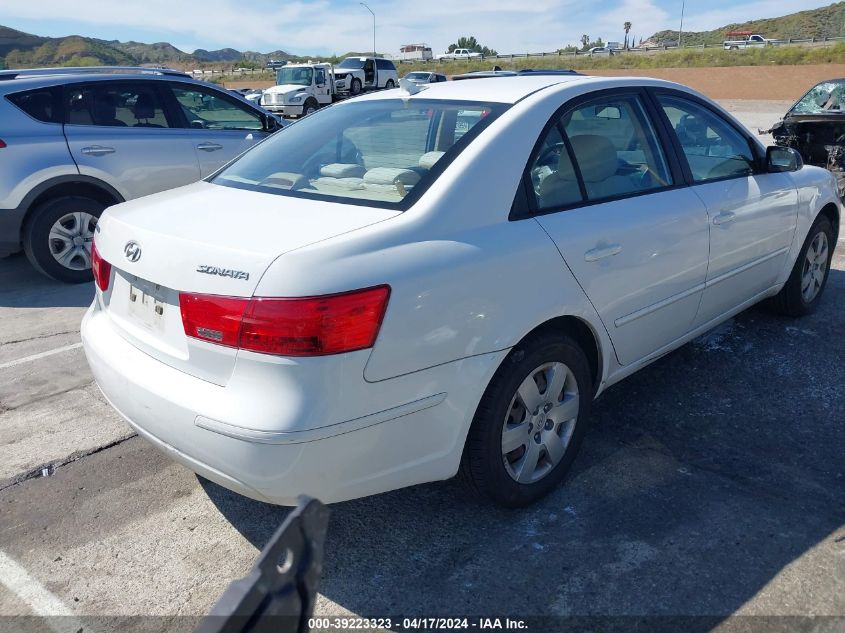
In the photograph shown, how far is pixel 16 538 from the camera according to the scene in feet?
9.53

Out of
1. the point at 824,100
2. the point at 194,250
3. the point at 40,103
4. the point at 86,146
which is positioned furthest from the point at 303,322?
the point at 824,100

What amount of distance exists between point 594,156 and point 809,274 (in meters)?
2.76

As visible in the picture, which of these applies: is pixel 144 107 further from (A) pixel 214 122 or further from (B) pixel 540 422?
(B) pixel 540 422

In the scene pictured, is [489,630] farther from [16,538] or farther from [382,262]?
[16,538]

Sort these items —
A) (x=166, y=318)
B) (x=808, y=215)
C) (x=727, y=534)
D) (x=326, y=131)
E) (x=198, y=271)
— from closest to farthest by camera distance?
(x=198, y=271), (x=166, y=318), (x=727, y=534), (x=326, y=131), (x=808, y=215)

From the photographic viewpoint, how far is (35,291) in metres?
6.30

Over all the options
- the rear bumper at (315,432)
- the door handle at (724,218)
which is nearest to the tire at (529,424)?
the rear bumper at (315,432)

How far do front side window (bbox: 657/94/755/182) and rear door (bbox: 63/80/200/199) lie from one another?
4.79 metres

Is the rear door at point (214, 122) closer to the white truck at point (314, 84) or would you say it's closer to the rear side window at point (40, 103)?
the rear side window at point (40, 103)

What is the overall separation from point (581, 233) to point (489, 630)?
1.57 metres

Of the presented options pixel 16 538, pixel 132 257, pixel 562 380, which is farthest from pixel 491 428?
pixel 16 538

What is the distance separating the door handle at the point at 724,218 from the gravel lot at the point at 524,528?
3.23 feet

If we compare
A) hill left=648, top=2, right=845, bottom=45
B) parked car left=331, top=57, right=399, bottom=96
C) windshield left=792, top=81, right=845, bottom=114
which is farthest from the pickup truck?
windshield left=792, top=81, right=845, bottom=114

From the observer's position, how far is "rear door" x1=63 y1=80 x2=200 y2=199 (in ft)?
21.0
